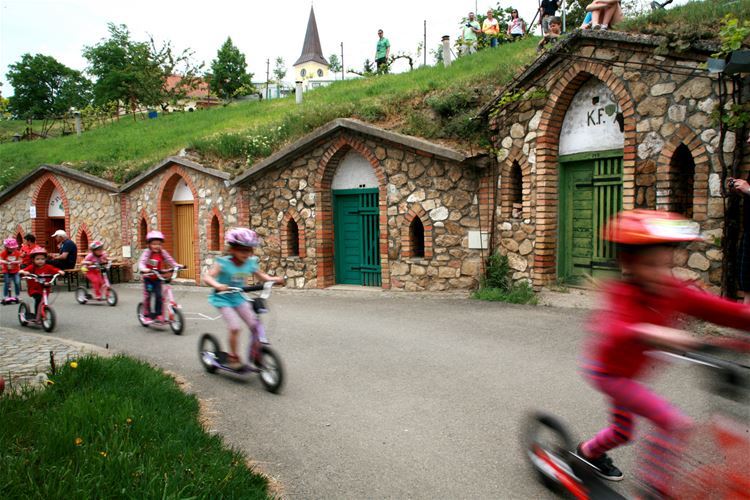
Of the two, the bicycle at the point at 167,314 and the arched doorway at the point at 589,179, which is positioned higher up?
the arched doorway at the point at 589,179

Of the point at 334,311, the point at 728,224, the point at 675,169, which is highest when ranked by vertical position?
the point at 675,169

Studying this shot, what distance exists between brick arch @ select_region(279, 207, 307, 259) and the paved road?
171 inches

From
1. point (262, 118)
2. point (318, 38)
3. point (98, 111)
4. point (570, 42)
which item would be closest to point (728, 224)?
point (570, 42)

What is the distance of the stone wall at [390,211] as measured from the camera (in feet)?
39.2

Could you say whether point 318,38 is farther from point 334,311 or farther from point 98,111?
point 334,311

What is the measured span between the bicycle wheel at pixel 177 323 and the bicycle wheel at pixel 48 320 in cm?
255

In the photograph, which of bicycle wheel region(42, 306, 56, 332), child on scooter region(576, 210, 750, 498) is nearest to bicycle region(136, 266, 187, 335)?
bicycle wheel region(42, 306, 56, 332)

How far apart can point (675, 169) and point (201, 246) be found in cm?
1323

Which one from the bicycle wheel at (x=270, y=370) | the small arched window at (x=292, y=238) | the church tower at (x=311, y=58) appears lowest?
the bicycle wheel at (x=270, y=370)

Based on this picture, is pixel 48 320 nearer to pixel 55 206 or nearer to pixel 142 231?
pixel 142 231

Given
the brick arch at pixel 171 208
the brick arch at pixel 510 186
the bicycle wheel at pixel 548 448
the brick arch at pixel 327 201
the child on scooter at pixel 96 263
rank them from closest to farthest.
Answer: the bicycle wheel at pixel 548 448 < the brick arch at pixel 510 186 < the child on scooter at pixel 96 263 < the brick arch at pixel 327 201 < the brick arch at pixel 171 208

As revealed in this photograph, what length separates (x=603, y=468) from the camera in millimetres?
3525

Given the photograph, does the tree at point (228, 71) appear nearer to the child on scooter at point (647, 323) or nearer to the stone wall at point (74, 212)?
the stone wall at point (74, 212)

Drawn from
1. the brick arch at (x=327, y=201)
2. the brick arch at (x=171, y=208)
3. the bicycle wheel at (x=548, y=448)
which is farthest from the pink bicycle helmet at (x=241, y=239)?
the brick arch at (x=171, y=208)
